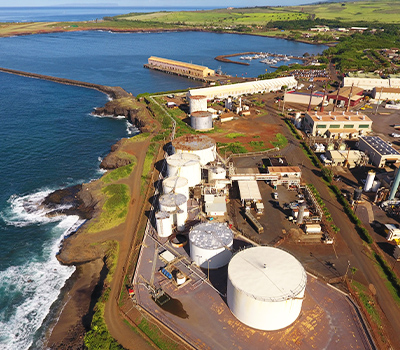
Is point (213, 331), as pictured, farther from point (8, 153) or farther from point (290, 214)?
point (8, 153)

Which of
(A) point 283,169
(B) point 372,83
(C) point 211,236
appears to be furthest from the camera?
(B) point 372,83

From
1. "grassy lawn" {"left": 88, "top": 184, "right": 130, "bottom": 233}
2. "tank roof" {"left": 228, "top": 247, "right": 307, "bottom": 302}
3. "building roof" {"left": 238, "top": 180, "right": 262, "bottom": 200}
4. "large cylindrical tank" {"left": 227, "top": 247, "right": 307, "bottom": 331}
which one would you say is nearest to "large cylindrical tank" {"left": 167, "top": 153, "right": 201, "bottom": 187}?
"building roof" {"left": 238, "top": 180, "right": 262, "bottom": 200}

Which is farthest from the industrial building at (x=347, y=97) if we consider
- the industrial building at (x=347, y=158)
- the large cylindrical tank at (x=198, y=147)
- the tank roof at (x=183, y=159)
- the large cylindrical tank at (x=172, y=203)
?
the large cylindrical tank at (x=172, y=203)

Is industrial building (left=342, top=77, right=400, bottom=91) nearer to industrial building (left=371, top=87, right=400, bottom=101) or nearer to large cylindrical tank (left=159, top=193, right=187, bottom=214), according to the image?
industrial building (left=371, top=87, right=400, bottom=101)

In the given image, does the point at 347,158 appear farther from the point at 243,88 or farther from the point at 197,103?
the point at 243,88

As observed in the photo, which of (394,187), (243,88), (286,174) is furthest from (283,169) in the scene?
(243,88)

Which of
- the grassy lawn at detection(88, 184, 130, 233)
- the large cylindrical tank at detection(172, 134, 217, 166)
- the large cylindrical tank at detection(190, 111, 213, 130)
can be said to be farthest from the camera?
the large cylindrical tank at detection(190, 111, 213, 130)

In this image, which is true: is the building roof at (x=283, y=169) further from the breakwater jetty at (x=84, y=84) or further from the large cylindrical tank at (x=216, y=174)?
the breakwater jetty at (x=84, y=84)
